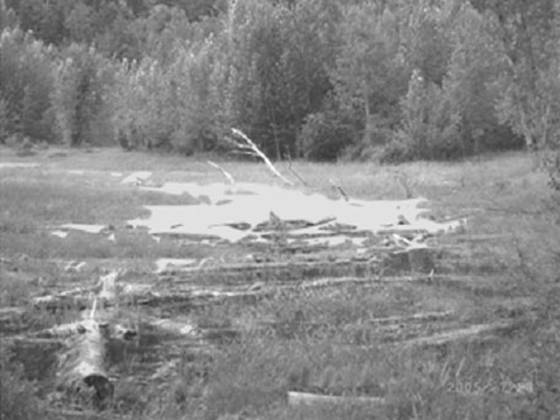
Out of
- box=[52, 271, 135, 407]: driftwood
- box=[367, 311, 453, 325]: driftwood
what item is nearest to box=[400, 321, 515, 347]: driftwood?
box=[367, 311, 453, 325]: driftwood

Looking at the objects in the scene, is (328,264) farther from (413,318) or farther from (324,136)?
(324,136)

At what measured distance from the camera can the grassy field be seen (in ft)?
22.0

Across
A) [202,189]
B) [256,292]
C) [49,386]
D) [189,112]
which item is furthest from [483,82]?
[49,386]

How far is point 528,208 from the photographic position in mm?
20875

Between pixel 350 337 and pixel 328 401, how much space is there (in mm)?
2353

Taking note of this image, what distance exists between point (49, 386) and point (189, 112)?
50.0 metres

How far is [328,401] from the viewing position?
270 inches

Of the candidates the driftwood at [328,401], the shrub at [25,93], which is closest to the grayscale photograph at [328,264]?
the driftwood at [328,401]

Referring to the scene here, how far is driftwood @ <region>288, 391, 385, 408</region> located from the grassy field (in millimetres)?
71

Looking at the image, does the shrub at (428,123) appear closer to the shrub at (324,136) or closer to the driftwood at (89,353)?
the shrub at (324,136)

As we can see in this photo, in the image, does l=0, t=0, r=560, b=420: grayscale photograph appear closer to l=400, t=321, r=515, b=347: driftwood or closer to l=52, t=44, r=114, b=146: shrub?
l=400, t=321, r=515, b=347: driftwood

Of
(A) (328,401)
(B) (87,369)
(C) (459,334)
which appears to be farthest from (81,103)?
(A) (328,401)

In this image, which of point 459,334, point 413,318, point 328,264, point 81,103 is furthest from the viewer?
point 81,103

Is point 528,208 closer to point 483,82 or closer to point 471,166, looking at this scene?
point 471,166
